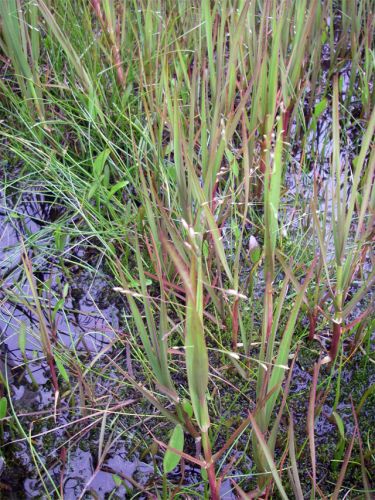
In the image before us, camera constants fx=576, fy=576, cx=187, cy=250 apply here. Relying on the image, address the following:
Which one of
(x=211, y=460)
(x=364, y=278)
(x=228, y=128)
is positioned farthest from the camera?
(x=364, y=278)

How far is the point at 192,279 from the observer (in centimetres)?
71

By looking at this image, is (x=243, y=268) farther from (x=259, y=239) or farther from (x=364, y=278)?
(x=364, y=278)

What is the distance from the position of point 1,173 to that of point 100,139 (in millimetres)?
298

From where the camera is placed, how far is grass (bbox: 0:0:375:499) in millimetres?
926

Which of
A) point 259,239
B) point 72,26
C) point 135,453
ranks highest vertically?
point 72,26

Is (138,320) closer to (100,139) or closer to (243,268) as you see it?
(243,268)

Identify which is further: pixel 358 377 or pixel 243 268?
pixel 243 268

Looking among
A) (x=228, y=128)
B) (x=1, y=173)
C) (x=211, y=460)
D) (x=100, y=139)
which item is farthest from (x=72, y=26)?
(x=211, y=460)

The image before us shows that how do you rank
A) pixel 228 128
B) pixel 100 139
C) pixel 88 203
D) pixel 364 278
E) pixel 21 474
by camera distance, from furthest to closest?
pixel 100 139, pixel 88 203, pixel 364 278, pixel 228 128, pixel 21 474

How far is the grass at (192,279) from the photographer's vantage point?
926 millimetres

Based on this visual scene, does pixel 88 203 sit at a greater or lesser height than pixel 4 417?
greater

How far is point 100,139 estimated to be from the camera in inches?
63.0

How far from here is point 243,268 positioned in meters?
1.37

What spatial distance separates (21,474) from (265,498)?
0.43m
